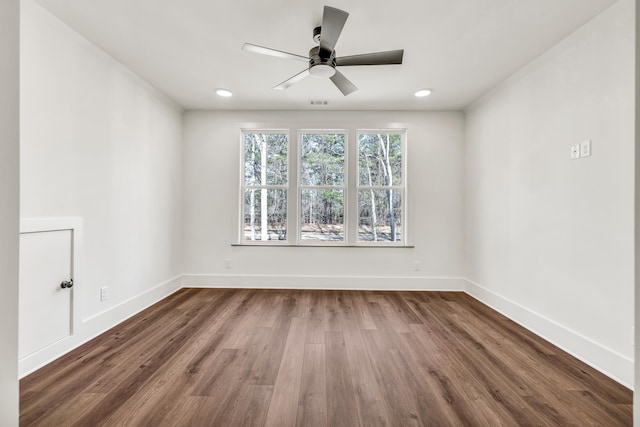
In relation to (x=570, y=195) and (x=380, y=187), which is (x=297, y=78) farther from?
(x=570, y=195)

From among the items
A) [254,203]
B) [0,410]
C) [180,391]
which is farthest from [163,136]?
[0,410]

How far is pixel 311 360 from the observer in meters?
2.09

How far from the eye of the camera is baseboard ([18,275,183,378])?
6.40 ft

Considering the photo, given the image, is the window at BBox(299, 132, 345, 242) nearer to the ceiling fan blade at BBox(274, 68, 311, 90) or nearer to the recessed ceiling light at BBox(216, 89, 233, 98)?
the recessed ceiling light at BBox(216, 89, 233, 98)

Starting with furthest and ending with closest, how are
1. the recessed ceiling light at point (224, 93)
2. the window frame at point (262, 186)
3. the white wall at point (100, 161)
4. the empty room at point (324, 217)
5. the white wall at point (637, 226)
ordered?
the window frame at point (262, 186)
the recessed ceiling light at point (224, 93)
the white wall at point (100, 161)
the empty room at point (324, 217)
the white wall at point (637, 226)

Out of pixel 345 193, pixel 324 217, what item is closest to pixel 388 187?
pixel 345 193

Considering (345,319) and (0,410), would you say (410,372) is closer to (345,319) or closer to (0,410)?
(345,319)

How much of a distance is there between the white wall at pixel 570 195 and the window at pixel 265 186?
2568 mm

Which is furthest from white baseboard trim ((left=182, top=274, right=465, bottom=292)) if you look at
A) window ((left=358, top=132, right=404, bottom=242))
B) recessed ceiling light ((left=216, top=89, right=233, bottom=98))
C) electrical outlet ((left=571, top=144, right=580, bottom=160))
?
recessed ceiling light ((left=216, top=89, right=233, bottom=98))

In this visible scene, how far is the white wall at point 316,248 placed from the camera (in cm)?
397

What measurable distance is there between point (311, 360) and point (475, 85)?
3.18 meters

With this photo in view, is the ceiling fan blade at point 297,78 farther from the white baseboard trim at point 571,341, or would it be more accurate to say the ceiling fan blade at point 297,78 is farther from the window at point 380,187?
the white baseboard trim at point 571,341

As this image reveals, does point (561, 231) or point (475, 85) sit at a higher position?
point (475, 85)

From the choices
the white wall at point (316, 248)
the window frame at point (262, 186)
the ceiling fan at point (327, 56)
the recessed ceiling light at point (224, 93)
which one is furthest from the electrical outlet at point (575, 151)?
the recessed ceiling light at point (224, 93)
